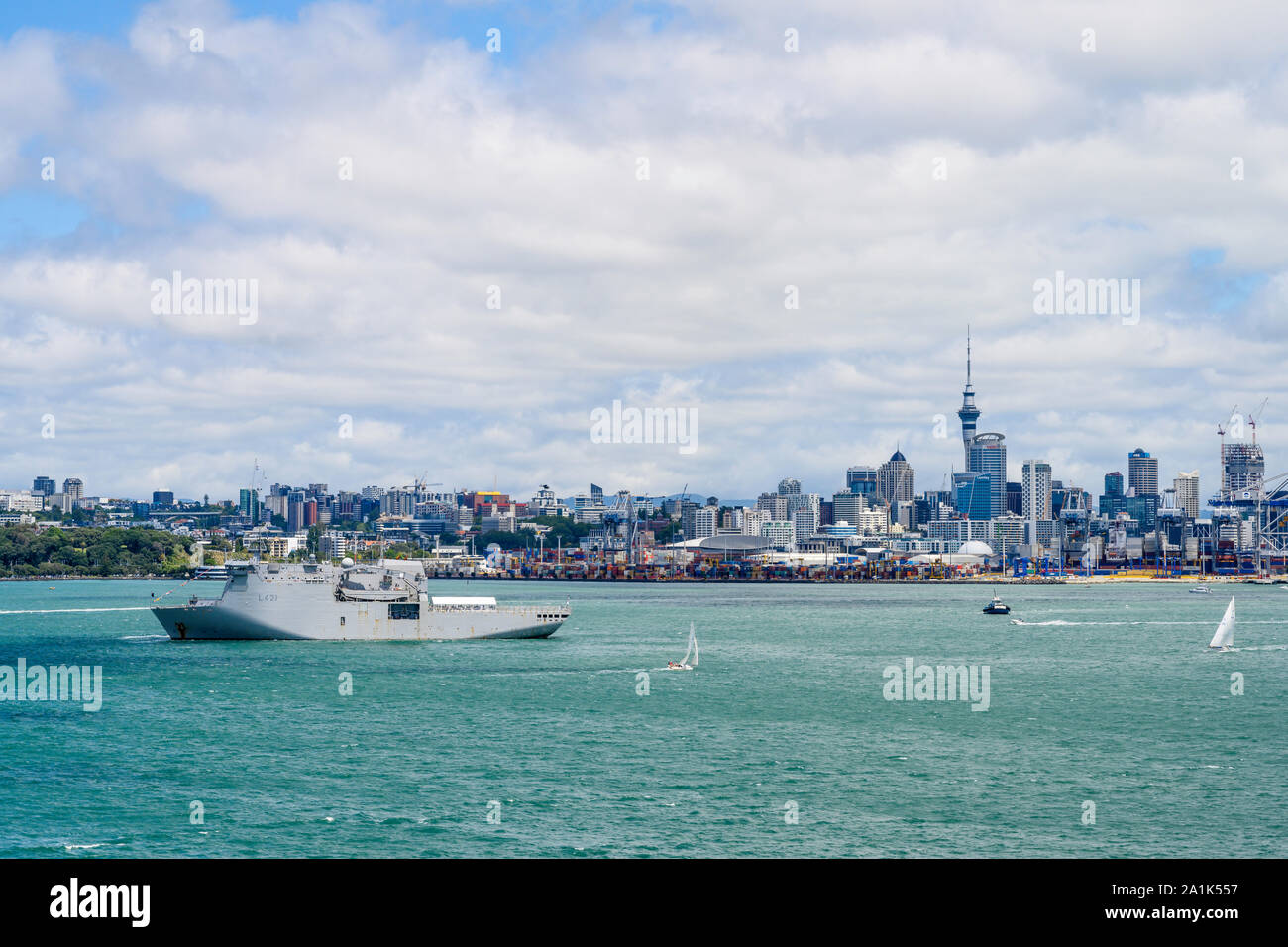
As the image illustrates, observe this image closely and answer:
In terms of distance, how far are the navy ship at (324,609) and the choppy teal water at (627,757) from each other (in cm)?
200

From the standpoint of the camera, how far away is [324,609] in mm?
89312

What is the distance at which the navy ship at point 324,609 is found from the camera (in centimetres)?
8869

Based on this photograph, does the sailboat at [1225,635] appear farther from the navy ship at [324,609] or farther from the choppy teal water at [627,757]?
the navy ship at [324,609]

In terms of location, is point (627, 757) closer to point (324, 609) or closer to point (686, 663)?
point (686, 663)

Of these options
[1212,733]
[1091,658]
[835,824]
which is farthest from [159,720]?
[1091,658]

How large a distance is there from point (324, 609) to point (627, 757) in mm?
50311

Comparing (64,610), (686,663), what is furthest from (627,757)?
(64,610)

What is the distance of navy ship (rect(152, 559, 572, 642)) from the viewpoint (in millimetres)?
88688

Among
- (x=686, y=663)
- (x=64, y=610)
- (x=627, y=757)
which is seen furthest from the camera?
(x=64, y=610)

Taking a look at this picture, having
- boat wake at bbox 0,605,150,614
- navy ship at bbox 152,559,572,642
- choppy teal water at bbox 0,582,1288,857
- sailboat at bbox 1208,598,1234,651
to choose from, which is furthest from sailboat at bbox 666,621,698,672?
boat wake at bbox 0,605,150,614

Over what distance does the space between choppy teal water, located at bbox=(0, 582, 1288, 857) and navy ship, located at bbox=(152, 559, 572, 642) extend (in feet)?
6.56

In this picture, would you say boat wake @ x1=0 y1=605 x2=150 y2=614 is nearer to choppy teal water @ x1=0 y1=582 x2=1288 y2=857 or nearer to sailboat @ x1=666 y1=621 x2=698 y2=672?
choppy teal water @ x1=0 y1=582 x2=1288 y2=857
